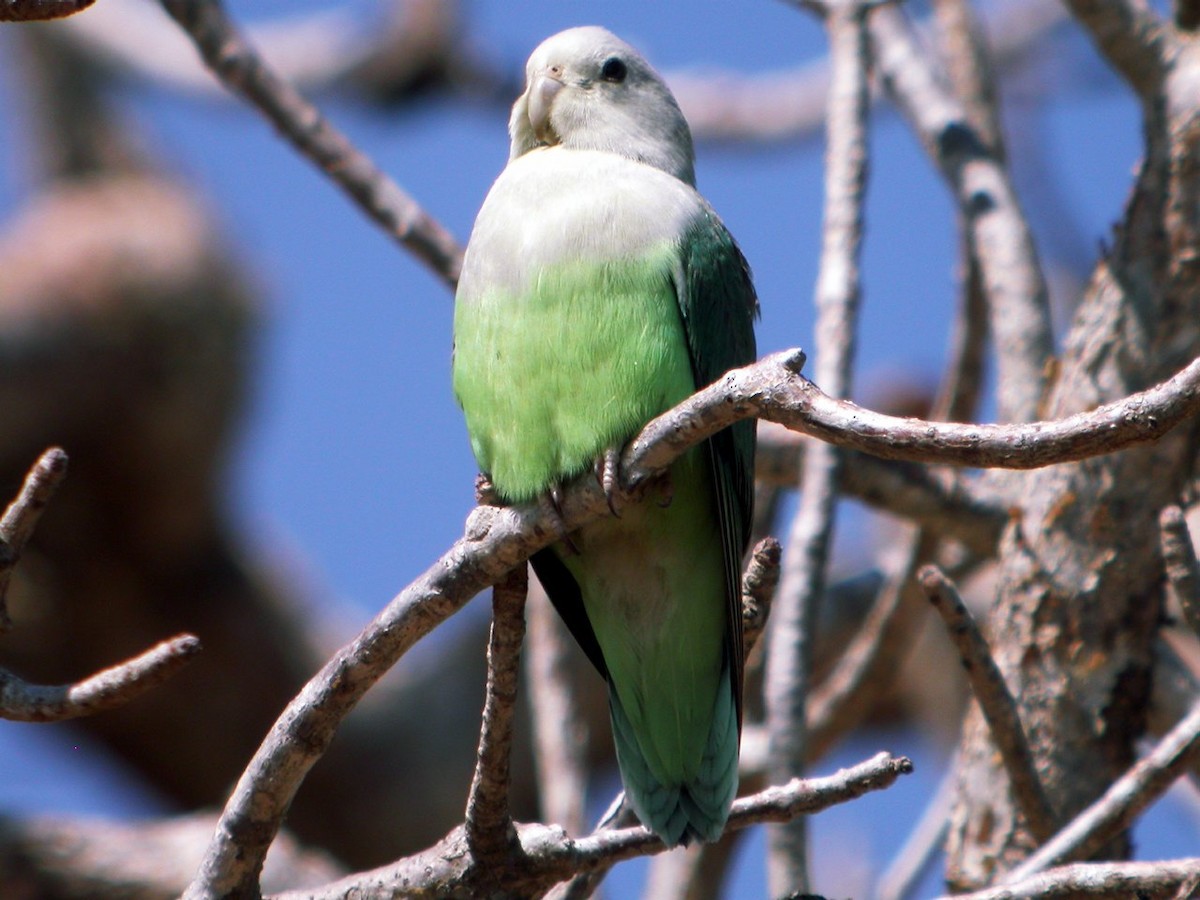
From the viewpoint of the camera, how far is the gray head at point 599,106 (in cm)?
405

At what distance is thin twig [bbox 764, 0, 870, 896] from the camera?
3.89 m

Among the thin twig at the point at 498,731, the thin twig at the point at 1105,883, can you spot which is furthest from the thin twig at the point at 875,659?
the thin twig at the point at 498,731

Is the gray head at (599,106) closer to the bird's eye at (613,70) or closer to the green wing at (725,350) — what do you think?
the bird's eye at (613,70)

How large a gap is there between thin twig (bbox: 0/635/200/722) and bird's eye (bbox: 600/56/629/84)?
2.31 m

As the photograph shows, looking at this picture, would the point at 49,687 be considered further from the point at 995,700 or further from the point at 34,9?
the point at 995,700

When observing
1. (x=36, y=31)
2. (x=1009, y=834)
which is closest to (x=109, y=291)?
(x=36, y=31)

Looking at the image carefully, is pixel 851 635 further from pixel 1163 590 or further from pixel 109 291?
pixel 109 291

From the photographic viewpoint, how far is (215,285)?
939cm

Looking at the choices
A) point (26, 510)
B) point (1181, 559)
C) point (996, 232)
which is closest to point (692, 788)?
point (1181, 559)

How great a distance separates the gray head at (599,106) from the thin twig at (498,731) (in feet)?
5.33

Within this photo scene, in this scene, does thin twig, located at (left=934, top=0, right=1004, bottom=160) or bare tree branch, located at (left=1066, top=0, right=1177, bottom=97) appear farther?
thin twig, located at (left=934, top=0, right=1004, bottom=160)

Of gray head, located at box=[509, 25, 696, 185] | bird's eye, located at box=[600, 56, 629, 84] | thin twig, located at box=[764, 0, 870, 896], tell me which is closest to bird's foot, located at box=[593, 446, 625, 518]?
thin twig, located at box=[764, 0, 870, 896]

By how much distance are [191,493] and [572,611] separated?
598 centimetres

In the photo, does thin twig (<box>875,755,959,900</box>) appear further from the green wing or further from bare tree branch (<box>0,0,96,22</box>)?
bare tree branch (<box>0,0,96,22</box>)
